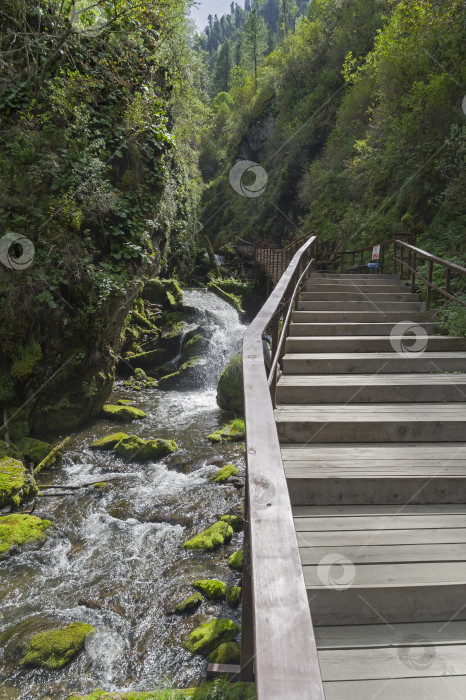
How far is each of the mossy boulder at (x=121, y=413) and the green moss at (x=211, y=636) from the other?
6.12 meters

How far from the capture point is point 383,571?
82.6 inches

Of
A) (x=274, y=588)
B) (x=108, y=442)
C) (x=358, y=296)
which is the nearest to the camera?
(x=274, y=588)

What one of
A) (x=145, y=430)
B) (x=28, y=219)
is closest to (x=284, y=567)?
(x=28, y=219)

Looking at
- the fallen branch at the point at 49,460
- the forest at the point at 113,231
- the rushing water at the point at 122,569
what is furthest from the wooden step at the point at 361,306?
the fallen branch at the point at 49,460

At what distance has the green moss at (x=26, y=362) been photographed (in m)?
7.99

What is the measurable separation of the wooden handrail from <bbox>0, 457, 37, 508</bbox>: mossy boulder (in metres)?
6.01

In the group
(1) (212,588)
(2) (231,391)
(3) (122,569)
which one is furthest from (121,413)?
(1) (212,588)

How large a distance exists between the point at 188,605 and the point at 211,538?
1078 millimetres

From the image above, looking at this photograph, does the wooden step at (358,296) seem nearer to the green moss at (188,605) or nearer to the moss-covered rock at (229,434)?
the moss-covered rock at (229,434)

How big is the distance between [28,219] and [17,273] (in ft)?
3.46

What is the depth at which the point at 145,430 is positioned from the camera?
959 centimetres

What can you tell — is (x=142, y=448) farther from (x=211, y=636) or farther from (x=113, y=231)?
(x=113, y=231)

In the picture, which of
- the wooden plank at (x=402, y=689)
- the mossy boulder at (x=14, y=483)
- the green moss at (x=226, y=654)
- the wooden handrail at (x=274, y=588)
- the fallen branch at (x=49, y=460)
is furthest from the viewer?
the fallen branch at (x=49, y=460)

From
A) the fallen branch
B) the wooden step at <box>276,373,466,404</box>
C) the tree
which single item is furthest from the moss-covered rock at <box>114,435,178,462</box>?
the tree
